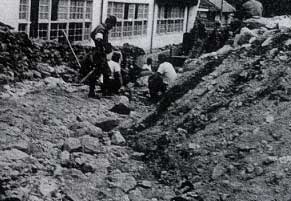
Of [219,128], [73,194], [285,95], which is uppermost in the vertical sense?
[285,95]

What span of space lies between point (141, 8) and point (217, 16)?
18.9 meters

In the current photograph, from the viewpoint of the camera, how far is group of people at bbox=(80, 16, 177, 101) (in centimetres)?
1197

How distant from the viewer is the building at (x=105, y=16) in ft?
42.7

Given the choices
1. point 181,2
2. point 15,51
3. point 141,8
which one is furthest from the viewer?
point 181,2

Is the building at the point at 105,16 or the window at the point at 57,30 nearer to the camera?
the building at the point at 105,16

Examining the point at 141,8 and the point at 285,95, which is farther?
the point at 141,8

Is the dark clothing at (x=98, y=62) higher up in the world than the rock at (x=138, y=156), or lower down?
higher up

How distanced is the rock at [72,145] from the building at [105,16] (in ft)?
17.3

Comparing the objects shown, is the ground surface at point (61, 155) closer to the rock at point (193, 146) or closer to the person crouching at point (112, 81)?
the rock at point (193, 146)

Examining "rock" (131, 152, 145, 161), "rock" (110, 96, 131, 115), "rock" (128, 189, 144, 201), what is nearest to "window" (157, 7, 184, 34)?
"rock" (110, 96, 131, 115)

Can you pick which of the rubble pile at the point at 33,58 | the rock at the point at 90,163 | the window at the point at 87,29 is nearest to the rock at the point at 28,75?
the rubble pile at the point at 33,58

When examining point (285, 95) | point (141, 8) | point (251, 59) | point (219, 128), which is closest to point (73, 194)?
point (219, 128)

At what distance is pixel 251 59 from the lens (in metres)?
10.6

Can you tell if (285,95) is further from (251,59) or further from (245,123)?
(251,59)
